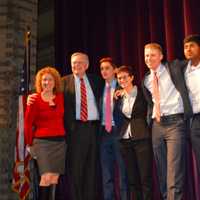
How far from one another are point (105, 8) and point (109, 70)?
1.75 metres

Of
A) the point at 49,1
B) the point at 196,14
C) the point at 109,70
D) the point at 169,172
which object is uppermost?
the point at 49,1

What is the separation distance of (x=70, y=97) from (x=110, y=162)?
2.39ft

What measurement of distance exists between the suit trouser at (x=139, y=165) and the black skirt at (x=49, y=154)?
0.58 meters

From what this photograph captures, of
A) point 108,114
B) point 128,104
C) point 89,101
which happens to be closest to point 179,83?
point 128,104

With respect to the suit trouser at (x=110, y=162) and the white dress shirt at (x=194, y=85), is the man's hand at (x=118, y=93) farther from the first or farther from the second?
the white dress shirt at (x=194, y=85)

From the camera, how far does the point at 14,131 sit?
503 cm

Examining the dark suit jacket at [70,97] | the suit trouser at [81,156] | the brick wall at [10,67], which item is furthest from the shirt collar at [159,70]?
the brick wall at [10,67]

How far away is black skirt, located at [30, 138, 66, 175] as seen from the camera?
3.21 m

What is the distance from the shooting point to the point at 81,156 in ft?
11.6

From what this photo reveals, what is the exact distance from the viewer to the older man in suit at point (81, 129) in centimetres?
353

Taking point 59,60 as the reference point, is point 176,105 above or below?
below

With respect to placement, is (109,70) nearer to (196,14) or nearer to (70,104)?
(70,104)

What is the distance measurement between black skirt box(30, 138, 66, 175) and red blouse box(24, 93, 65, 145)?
6cm

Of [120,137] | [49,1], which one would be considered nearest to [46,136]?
[120,137]
